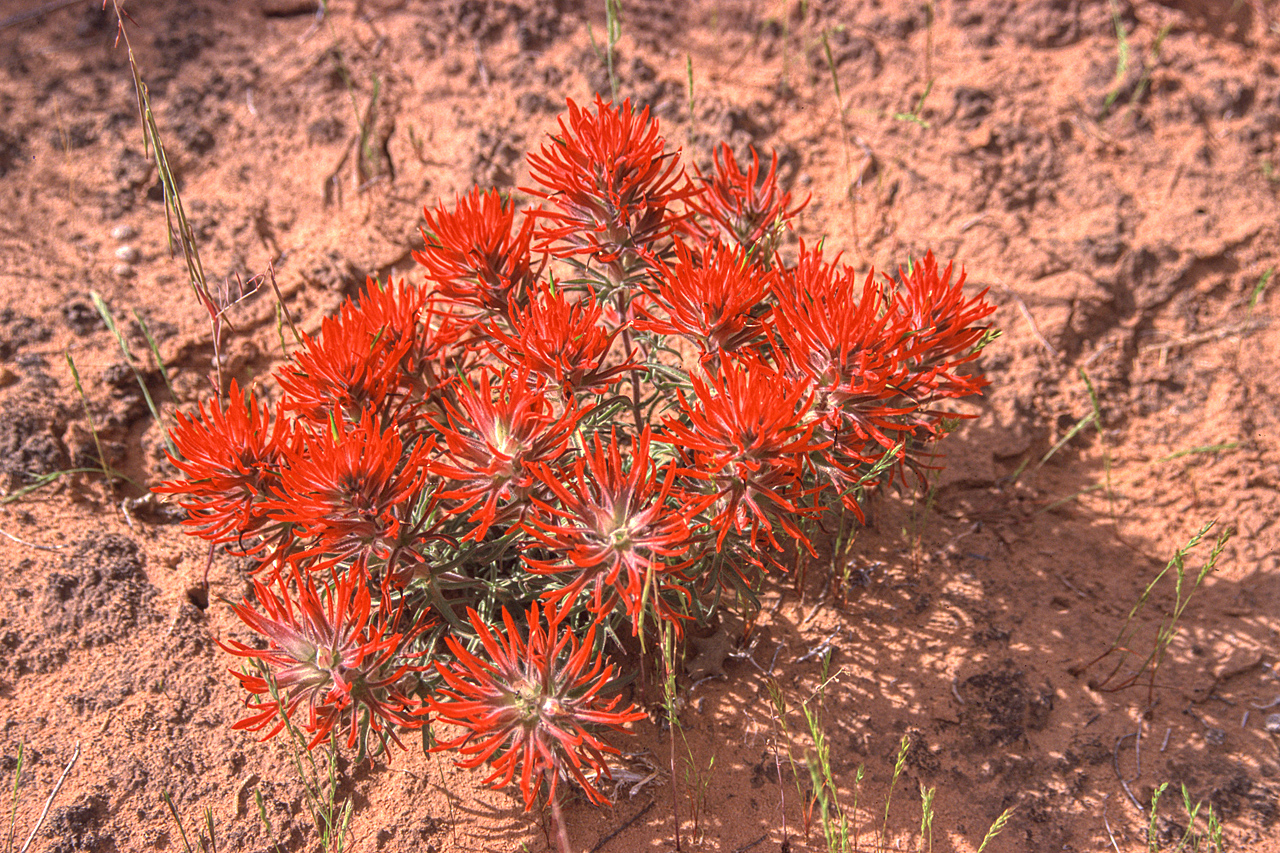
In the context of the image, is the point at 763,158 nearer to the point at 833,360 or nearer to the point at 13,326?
the point at 833,360

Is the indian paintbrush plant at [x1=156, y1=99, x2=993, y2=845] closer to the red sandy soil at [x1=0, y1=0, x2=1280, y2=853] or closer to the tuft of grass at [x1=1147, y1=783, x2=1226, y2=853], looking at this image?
the red sandy soil at [x1=0, y1=0, x2=1280, y2=853]

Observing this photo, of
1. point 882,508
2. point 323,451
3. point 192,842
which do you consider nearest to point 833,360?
point 323,451

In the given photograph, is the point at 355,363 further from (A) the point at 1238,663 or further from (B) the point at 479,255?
(A) the point at 1238,663

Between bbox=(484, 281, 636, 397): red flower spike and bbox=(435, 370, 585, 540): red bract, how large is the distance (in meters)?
0.07

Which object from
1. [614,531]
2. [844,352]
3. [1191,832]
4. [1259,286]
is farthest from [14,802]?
[1259,286]

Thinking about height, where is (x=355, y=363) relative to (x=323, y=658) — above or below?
above

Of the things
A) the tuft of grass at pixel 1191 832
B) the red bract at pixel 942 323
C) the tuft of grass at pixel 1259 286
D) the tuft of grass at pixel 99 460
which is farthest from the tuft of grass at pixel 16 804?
the tuft of grass at pixel 1259 286

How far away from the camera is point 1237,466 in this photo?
3.33 m

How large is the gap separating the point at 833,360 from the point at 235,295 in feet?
8.07

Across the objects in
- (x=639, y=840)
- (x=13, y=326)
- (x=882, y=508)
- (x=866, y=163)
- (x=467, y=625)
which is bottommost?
(x=639, y=840)

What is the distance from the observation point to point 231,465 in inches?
81.4

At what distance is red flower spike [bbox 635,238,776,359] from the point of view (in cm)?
204

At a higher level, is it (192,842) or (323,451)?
(323,451)

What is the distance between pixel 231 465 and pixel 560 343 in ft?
2.62
